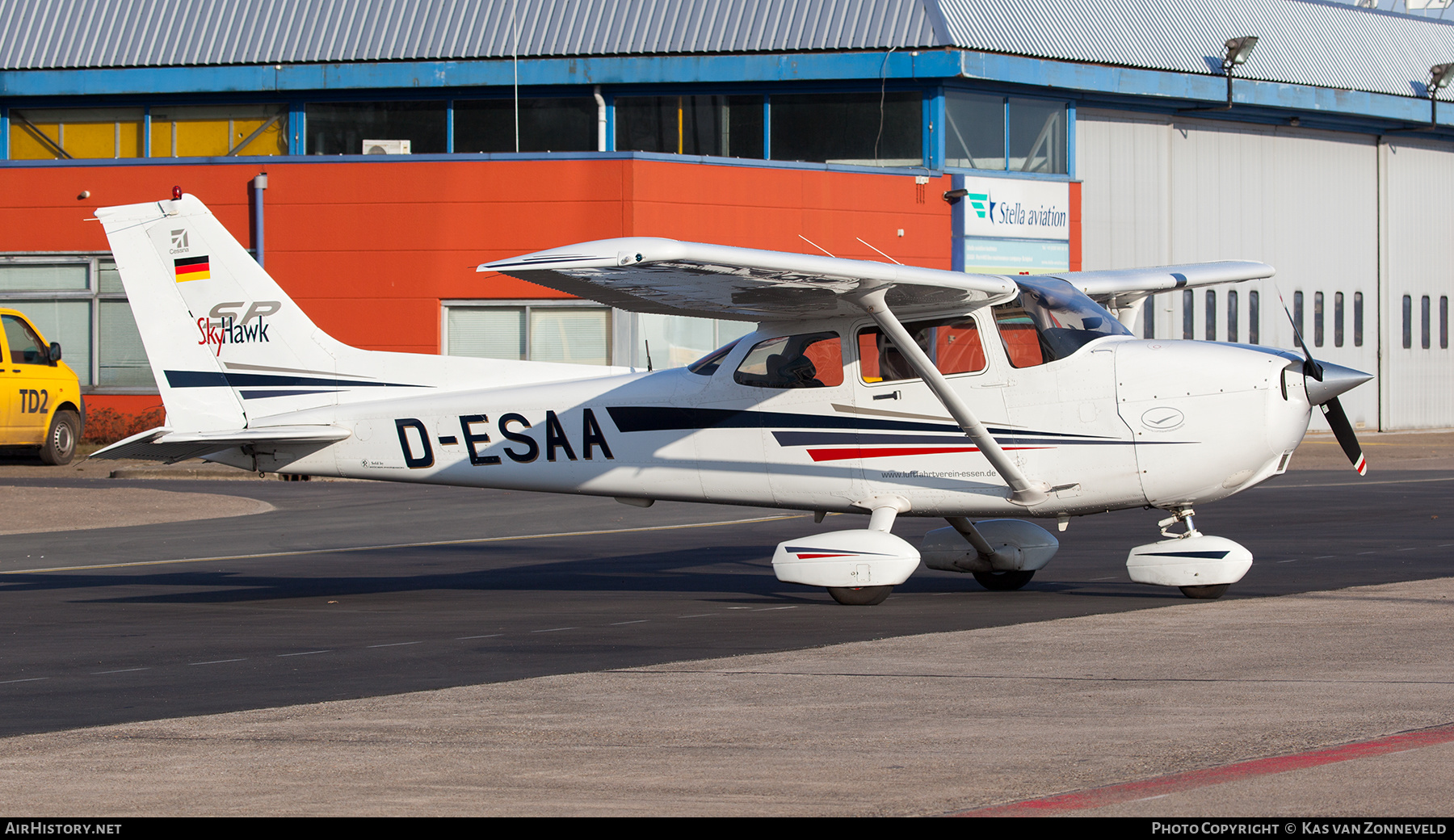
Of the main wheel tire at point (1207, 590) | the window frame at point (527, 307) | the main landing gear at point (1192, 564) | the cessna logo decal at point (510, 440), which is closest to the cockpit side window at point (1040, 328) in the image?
the main landing gear at point (1192, 564)

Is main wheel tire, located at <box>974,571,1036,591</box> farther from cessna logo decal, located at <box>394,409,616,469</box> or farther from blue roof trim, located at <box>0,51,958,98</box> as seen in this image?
blue roof trim, located at <box>0,51,958,98</box>

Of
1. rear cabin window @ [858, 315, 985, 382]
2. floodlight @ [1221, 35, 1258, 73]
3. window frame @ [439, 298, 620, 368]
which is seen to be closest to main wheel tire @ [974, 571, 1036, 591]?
rear cabin window @ [858, 315, 985, 382]

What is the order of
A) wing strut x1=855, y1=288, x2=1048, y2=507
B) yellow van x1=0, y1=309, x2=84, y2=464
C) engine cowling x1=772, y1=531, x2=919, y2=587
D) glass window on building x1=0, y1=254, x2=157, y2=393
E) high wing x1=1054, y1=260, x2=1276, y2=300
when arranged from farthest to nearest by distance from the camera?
glass window on building x1=0, y1=254, x2=157, y2=393, yellow van x1=0, y1=309, x2=84, y2=464, high wing x1=1054, y1=260, x2=1276, y2=300, engine cowling x1=772, y1=531, x2=919, y2=587, wing strut x1=855, y1=288, x2=1048, y2=507

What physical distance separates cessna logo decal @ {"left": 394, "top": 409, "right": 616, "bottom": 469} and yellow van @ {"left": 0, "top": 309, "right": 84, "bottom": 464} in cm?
1618

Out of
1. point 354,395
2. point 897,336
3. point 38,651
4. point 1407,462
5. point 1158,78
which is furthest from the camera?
point 1158,78

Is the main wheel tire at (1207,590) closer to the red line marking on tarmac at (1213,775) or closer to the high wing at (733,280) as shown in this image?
the high wing at (733,280)

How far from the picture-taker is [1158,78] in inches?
1417

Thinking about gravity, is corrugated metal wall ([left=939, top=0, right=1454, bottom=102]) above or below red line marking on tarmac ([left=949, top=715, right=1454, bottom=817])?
above

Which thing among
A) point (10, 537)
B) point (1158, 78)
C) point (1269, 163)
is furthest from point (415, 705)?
point (1269, 163)

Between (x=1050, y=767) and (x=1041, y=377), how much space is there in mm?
5889

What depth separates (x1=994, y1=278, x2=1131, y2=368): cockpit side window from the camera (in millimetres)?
11680

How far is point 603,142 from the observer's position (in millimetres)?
33688

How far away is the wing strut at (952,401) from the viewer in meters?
11.3

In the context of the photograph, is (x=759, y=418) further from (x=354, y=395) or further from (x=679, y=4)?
(x=679, y=4)
